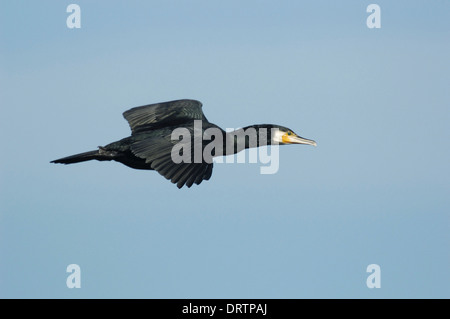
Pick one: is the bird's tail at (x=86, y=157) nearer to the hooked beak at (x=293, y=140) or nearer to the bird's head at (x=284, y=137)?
the bird's head at (x=284, y=137)

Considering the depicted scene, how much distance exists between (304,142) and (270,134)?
651 millimetres

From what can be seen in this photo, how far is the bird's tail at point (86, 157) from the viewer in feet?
58.7

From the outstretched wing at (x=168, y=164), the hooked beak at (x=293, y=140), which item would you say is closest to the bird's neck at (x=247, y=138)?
the hooked beak at (x=293, y=140)

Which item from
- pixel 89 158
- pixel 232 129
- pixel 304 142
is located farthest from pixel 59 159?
pixel 304 142

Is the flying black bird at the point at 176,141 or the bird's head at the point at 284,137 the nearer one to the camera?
the flying black bird at the point at 176,141

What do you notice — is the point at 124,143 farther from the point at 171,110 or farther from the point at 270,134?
the point at 270,134

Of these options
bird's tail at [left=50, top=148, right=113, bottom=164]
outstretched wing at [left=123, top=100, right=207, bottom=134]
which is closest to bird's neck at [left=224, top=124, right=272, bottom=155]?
outstretched wing at [left=123, top=100, right=207, bottom=134]

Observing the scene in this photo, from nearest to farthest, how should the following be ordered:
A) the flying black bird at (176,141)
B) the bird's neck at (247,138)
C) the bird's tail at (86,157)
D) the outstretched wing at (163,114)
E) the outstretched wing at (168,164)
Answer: the outstretched wing at (168,164) < the flying black bird at (176,141) < the bird's tail at (86,157) < the bird's neck at (247,138) < the outstretched wing at (163,114)


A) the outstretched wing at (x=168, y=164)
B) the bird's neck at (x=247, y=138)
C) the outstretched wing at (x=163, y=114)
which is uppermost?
the outstretched wing at (x=163, y=114)

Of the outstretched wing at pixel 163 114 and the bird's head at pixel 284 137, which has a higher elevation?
the outstretched wing at pixel 163 114

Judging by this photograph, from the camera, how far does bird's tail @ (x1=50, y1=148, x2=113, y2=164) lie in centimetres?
1791

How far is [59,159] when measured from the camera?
1814 cm

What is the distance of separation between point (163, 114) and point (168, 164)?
8.68ft

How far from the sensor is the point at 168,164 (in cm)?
1659
